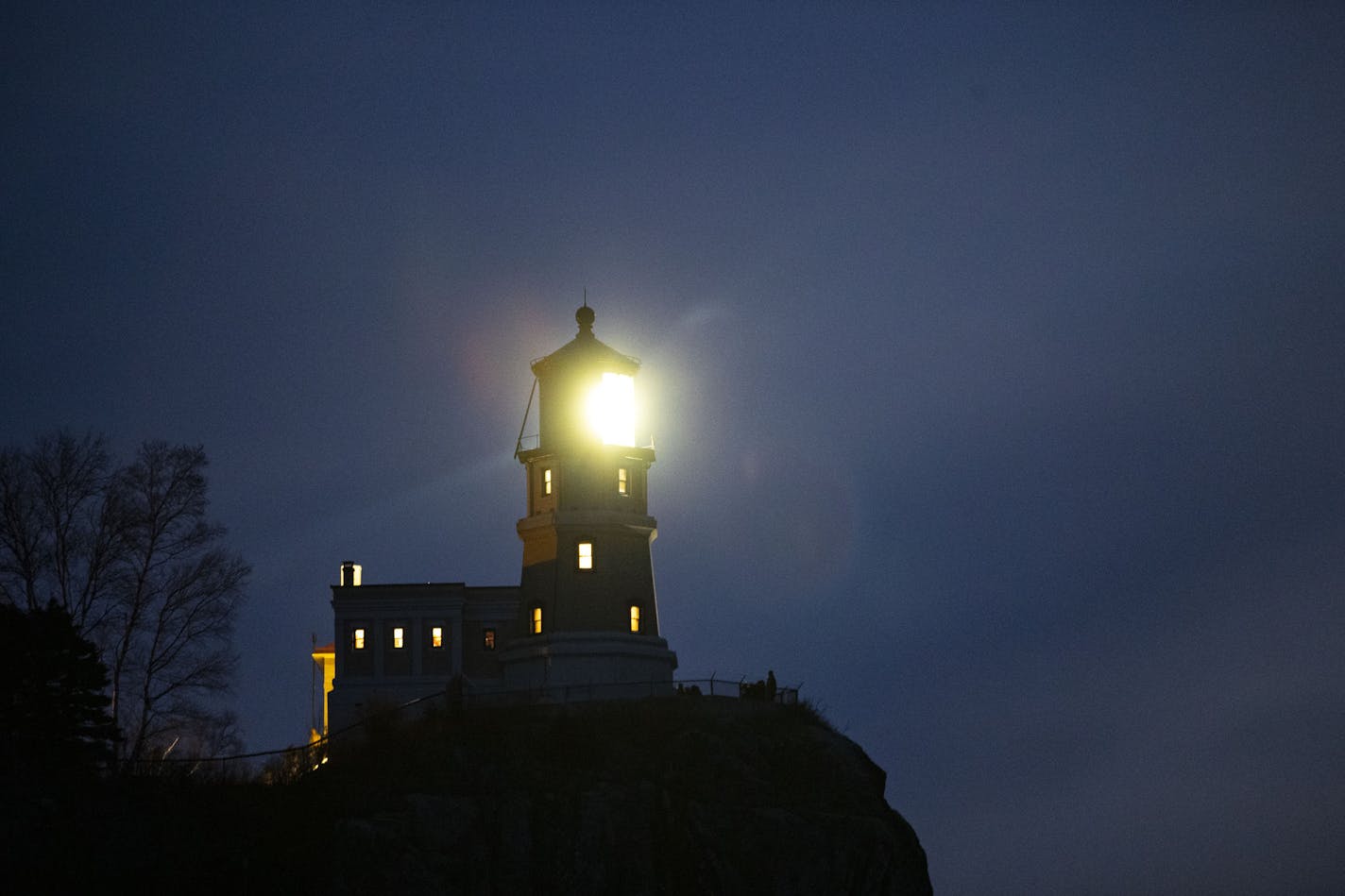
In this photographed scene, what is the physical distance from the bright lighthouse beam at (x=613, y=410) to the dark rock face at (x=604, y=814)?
12483 mm

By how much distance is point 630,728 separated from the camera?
172 feet

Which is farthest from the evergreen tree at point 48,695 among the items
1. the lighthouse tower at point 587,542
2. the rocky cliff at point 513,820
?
the lighthouse tower at point 587,542

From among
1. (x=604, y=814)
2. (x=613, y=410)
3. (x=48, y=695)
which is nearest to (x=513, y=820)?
(x=604, y=814)

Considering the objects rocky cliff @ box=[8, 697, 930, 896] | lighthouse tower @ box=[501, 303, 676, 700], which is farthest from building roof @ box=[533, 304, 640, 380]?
rocky cliff @ box=[8, 697, 930, 896]

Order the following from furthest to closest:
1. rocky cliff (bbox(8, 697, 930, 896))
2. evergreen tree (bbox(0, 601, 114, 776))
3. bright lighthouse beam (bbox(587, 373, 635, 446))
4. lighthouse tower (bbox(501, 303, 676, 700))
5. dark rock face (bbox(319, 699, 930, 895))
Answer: bright lighthouse beam (bbox(587, 373, 635, 446))
lighthouse tower (bbox(501, 303, 676, 700))
dark rock face (bbox(319, 699, 930, 895))
evergreen tree (bbox(0, 601, 114, 776))
rocky cliff (bbox(8, 697, 930, 896))

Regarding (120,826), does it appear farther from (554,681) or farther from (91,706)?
(554,681)

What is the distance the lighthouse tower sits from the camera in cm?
5819

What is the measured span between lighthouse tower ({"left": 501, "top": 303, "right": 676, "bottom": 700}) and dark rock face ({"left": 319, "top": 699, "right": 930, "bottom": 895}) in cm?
532

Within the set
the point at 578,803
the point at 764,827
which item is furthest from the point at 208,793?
the point at 764,827

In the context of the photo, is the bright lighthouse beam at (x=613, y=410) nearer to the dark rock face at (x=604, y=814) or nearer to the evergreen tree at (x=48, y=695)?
the dark rock face at (x=604, y=814)

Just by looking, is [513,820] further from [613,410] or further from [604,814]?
[613,410]

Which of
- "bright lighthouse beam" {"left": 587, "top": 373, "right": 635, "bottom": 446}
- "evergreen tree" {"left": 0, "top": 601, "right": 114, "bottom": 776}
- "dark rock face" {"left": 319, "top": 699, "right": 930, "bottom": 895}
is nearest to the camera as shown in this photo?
"evergreen tree" {"left": 0, "top": 601, "right": 114, "bottom": 776}

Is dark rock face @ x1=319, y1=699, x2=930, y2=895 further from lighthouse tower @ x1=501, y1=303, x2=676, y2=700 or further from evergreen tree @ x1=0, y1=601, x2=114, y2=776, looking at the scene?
evergreen tree @ x1=0, y1=601, x2=114, y2=776

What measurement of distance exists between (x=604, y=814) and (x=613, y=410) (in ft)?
59.4
